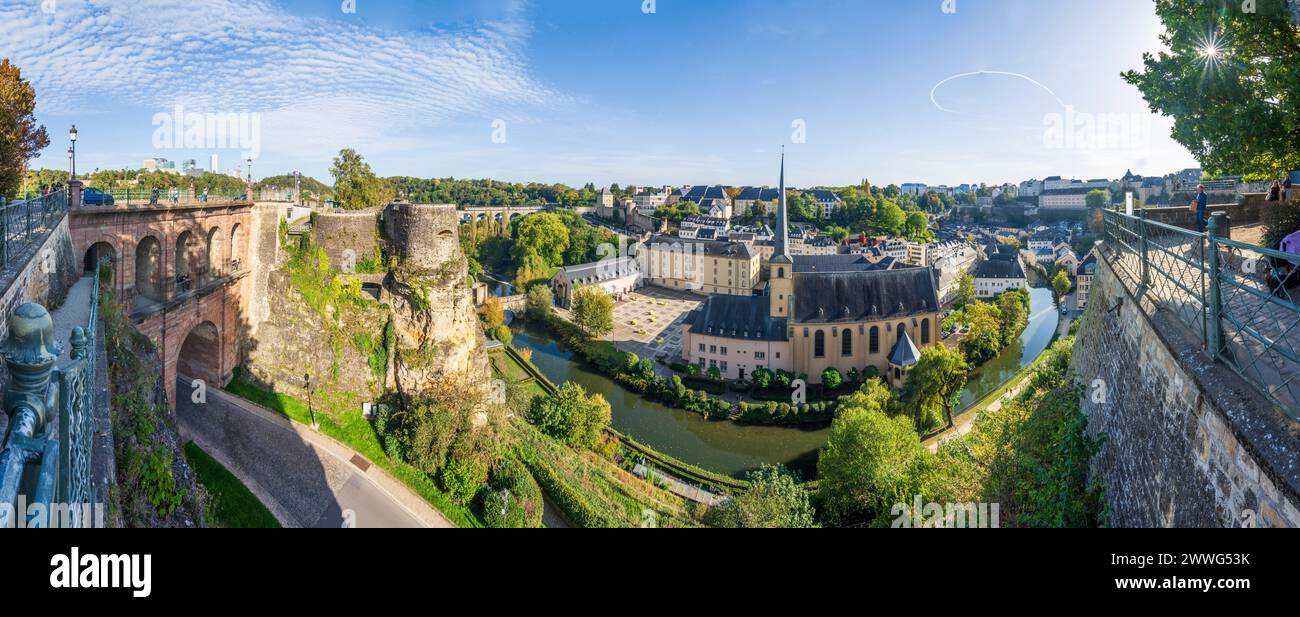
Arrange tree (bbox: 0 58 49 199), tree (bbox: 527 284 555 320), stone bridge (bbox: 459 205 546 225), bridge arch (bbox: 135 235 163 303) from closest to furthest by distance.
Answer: tree (bbox: 0 58 49 199)
bridge arch (bbox: 135 235 163 303)
tree (bbox: 527 284 555 320)
stone bridge (bbox: 459 205 546 225)

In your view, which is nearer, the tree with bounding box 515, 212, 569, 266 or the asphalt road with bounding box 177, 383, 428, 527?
the asphalt road with bounding box 177, 383, 428, 527

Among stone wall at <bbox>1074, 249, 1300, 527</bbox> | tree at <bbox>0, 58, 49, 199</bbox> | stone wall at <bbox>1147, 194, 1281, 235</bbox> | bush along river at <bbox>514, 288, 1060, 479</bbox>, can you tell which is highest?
tree at <bbox>0, 58, 49, 199</bbox>

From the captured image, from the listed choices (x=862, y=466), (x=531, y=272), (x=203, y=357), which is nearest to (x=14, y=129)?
(x=203, y=357)

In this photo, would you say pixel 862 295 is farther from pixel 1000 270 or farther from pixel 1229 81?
pixel 1000 270

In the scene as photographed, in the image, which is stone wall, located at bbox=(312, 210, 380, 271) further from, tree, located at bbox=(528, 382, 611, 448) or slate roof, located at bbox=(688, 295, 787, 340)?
slate roof, located at bbox=(688, 295, 787, 340)

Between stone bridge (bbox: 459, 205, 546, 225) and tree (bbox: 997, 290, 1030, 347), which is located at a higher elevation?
stone bridge (bbox: 459, 205, 546, 225)

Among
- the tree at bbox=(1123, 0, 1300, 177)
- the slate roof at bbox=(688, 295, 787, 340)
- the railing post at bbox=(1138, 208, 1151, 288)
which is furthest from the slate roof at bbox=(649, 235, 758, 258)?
the railing post at bbox=(1138, 208, 1151, 288)
